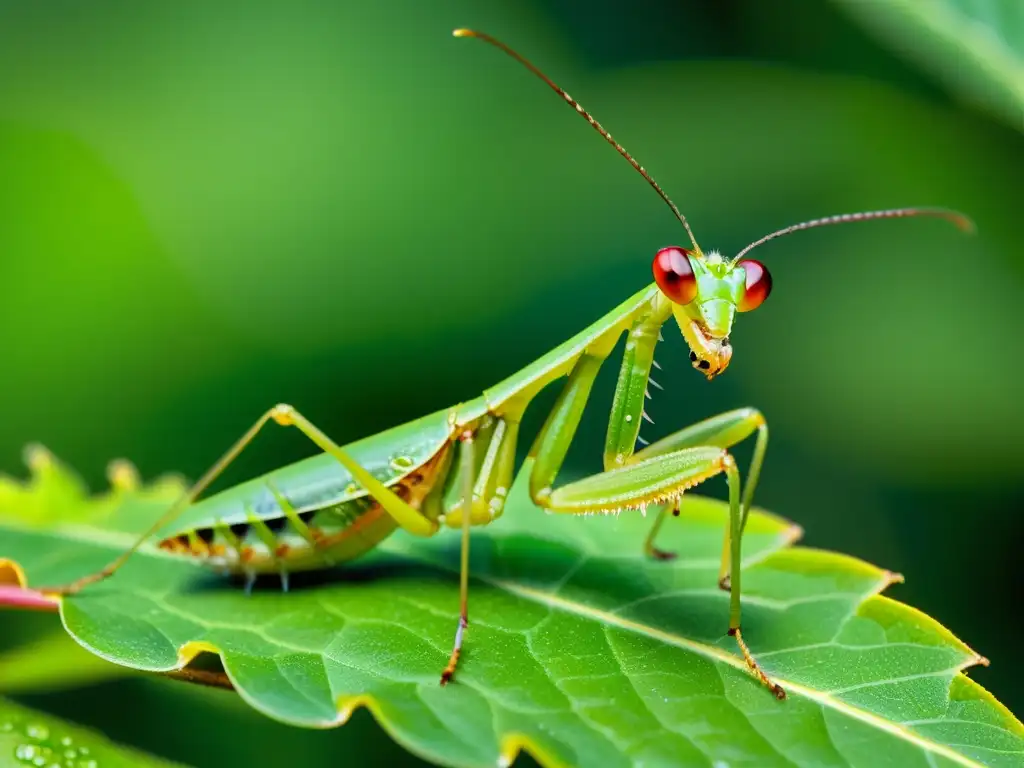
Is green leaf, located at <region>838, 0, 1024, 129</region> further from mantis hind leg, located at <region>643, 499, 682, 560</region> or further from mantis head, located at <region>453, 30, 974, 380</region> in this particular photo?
mantis hind leg, located at <region>643, 499, 682, 560</region>

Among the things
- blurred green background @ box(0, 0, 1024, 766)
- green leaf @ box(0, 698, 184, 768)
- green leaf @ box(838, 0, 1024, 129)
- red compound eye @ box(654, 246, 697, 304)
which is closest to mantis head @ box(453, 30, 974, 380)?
red compound eye @ box(654, 246, 697, 304)

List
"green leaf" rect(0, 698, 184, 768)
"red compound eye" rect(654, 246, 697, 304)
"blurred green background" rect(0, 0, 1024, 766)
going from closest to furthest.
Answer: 1. "green leaf" rect(0, 698, 184, 768)
2. "red compound eye" rect(654, 246, 697, 304)
3. "blurred green background" rect(0, 0, 1024, 766)

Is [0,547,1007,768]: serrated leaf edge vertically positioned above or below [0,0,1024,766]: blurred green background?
below

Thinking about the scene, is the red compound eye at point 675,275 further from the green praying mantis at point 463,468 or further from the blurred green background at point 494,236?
the blurred green background at point 494,236

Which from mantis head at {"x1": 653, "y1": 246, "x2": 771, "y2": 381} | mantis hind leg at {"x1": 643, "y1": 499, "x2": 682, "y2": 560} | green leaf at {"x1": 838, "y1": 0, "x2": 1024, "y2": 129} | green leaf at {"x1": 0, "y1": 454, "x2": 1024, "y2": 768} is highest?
green leaf at {"x1": 838, "y1": 0, "x2": 1024, "y2": 129}

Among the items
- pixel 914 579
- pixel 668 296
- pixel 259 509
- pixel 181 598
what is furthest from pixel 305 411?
pixel 914 579

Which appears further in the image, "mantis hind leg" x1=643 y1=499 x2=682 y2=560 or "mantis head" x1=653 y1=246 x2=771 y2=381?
"mantis hind leg" x1=643 y1=499 x2=682 y2=560

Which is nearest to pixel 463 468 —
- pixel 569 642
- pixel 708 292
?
pixel 569 642
